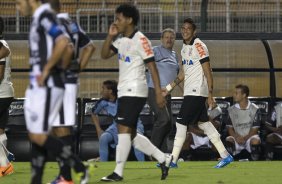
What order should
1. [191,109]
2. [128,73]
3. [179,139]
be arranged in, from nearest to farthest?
[128,73]
[191,109]
[179,139]

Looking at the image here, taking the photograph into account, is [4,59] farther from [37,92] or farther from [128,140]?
[37,92]

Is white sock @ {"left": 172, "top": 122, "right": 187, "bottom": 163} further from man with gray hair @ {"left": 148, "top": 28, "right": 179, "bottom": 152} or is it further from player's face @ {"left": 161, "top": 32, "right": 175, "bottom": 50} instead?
player's face @ {"left": 161, "top": 32, "right": 175, "bottom": 50}

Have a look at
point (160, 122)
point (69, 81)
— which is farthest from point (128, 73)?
point (160, 122)

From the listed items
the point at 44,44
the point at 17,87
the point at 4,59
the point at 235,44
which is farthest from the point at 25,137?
the point at 44,44

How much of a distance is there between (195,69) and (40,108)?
5.11 m

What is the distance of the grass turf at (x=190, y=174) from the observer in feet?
35.9

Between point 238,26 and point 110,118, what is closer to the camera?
point 110,118

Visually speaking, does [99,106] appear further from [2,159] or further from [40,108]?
[40,108]

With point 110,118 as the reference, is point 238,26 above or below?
above

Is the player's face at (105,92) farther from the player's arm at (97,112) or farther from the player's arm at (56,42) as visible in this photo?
the player's arm at (56,42)

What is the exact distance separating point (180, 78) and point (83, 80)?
4189 mm

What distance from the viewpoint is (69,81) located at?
28.7 feet

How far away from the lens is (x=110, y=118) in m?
16.5

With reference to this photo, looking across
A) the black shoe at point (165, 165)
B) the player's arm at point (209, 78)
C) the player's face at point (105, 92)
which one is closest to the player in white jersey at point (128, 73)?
the black shoe at point (165, 165)
